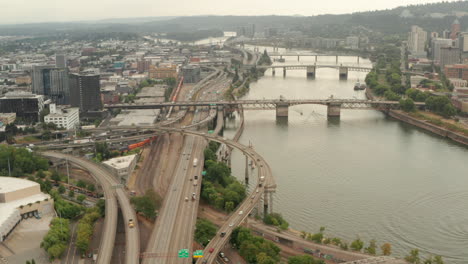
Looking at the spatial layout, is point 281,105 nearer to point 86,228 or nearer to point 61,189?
point 61,189

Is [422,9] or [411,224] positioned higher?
[422,9]

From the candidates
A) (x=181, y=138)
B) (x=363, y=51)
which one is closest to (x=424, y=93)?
(x=181, y=138)

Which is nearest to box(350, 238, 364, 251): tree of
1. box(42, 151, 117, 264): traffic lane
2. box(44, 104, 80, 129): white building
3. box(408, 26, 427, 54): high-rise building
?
box(42, 151, 117, 264): traffic lane

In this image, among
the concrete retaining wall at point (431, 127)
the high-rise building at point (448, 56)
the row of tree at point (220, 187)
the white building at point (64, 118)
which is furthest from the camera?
the high-rise building at point (448, 56)

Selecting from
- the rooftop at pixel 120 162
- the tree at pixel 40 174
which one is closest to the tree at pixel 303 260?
the rooftop at pixel 120 162

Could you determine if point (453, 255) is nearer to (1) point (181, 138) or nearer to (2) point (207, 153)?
(2) point (207, 153)

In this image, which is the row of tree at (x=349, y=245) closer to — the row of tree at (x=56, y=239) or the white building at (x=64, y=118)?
the row of tree at (x=56, y=239)

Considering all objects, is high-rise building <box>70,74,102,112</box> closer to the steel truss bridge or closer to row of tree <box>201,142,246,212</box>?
the steel truss bridge

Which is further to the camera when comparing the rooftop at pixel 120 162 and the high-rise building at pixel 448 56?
the high-rise building at pixel 448 56
